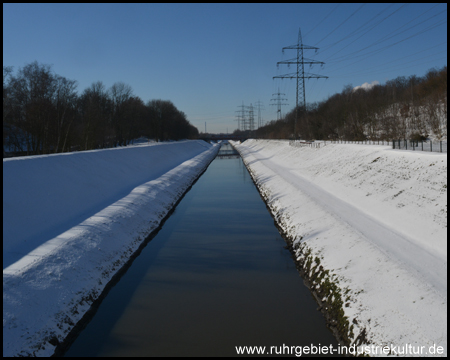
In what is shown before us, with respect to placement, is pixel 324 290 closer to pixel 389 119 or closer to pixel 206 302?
pixel 206 302

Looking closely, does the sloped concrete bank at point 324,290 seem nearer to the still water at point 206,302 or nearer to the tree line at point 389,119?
the still water at point 206,302

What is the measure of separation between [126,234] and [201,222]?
199 inches

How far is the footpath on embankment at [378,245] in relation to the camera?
286 inches

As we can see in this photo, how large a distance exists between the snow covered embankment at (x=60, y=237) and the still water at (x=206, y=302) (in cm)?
67

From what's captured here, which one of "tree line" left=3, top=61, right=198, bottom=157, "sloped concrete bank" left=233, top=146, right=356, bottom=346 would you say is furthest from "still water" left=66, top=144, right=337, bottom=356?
"tree line" left=3, top=61, right=198, bottom=157

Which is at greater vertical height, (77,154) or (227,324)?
(77,154)

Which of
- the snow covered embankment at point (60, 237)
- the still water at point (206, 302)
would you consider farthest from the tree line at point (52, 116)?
the still water at point (206, 302)

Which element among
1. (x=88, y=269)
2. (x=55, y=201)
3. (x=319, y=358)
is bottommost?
(x=319, y=358)

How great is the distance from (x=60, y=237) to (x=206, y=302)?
5601 millimetres

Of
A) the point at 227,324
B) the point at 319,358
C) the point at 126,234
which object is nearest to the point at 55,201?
the point at 126,234

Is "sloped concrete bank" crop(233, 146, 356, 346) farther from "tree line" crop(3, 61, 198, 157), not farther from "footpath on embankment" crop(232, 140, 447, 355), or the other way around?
"tree line" crop(3, 61, 198, 157)

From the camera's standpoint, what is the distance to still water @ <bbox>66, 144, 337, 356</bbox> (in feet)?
25.7

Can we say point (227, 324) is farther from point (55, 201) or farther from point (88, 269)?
point (55, 201)

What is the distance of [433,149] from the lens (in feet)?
68.7
